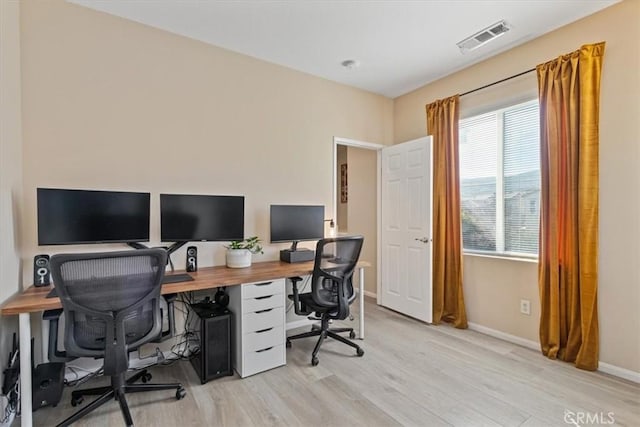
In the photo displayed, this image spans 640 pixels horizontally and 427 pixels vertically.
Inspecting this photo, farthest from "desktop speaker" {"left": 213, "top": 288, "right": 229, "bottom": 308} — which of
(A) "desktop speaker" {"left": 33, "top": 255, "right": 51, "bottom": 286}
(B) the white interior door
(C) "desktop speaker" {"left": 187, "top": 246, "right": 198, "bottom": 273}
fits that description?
(B) the white interior door

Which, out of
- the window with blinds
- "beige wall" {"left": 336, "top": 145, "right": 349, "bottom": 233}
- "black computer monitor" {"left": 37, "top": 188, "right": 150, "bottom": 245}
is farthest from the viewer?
"beige wall" {"left": 336, "top": 145, "right": 349, "bottom": 233}

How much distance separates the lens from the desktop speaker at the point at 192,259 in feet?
8.67

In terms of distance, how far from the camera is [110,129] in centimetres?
242

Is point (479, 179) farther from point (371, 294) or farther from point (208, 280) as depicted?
point (208, 280)

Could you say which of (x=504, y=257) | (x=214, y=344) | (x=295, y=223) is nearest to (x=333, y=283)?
(x=295, y=223)

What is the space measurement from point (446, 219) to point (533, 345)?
1376mm

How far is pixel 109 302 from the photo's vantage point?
5.58 ft

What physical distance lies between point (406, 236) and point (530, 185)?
133 cm

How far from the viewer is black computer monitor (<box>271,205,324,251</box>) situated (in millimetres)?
3072

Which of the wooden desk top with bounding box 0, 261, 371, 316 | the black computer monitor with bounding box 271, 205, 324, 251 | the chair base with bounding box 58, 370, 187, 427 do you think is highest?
the black computer monitor with bounding box 271, 205, 324, 251

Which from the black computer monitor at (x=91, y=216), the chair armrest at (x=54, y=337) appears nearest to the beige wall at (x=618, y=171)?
the black computer monitor at (x=91, y=216)

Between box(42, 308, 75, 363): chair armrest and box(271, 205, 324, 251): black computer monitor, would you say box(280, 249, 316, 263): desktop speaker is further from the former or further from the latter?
box(42, 308, 75, 363): chair armrest

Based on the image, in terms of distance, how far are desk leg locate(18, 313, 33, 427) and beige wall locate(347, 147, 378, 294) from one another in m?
3.57

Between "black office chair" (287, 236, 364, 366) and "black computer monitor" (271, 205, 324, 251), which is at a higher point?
"black computer monitor" (271, 205, 324, 251)
